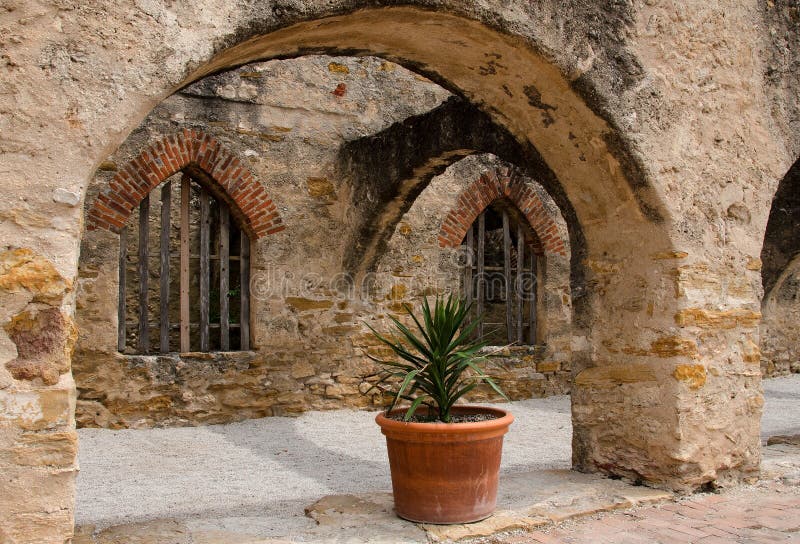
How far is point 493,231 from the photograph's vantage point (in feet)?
34.5

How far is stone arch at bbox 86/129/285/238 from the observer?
20.7 feet

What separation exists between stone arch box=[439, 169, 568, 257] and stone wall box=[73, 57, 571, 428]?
9 centimetres

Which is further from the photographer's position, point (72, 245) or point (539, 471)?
point (539, 471)

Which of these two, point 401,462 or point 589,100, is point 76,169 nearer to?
point 401,462

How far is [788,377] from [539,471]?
26.1 ft

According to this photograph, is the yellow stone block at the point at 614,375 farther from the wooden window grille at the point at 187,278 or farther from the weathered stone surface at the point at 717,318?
the wooden window grille at the point at 187,278

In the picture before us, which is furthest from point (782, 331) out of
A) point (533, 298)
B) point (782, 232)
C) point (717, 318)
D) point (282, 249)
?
point (282, 249)

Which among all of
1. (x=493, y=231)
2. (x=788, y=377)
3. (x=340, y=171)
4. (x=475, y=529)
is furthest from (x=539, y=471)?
(x=788, y=377)

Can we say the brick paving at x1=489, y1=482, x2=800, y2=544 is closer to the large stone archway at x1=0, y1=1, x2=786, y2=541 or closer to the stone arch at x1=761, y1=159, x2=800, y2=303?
the large stone archway at x1=0, y1=1, x2=786, y2=541

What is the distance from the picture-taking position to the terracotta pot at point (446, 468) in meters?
3.38

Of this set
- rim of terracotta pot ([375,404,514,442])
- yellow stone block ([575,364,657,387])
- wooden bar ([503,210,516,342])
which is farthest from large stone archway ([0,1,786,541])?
wooden bar ([503,210,516,342])

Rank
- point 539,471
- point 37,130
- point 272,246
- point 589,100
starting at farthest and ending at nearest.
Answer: point 272,246 < point 539,471 < point 589,100 < point 37,130

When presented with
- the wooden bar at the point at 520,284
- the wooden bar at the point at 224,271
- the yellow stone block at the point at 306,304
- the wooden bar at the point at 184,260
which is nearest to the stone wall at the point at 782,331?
the wooden bar at the point at 520,284

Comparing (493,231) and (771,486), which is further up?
(493,231)
